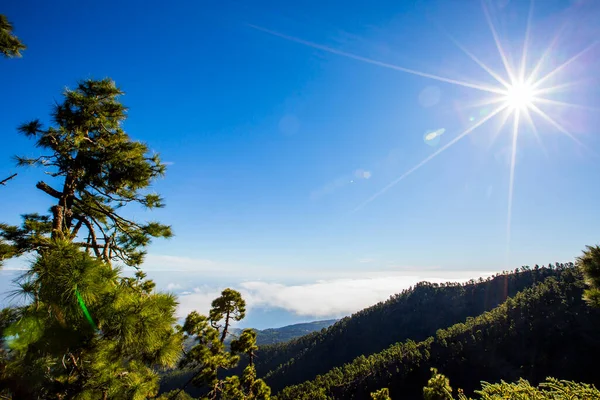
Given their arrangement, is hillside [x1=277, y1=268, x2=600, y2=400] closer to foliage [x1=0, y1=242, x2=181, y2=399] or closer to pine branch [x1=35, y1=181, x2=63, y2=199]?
foliage [x1=0, y1=242, x2=181, y2=399]

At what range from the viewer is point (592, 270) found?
25.7 ft

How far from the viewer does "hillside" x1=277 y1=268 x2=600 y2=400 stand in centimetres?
9300

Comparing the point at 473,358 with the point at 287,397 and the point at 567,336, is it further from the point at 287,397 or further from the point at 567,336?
the point at 287,397

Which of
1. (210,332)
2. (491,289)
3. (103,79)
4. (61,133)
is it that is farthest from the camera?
(491,289)

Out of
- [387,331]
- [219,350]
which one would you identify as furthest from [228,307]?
[387,331]

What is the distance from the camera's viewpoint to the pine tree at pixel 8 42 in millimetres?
5602

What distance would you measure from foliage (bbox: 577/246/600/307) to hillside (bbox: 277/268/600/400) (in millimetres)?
117175

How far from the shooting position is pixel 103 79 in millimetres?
6875

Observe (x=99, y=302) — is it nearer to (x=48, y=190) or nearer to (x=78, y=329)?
(x=78, y=329)

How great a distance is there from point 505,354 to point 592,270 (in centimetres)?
13058

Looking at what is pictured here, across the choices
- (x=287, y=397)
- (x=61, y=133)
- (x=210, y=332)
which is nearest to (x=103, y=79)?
(x=61, y=133)

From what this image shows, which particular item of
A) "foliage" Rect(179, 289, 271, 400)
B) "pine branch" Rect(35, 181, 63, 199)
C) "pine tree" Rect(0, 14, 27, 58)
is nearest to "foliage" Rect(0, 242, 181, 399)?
"pine branch" Rect(35, 181, 63, 199)

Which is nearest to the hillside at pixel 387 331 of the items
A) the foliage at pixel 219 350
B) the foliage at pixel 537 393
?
the foliage at pixel 219 350

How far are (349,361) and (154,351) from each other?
639 feet
